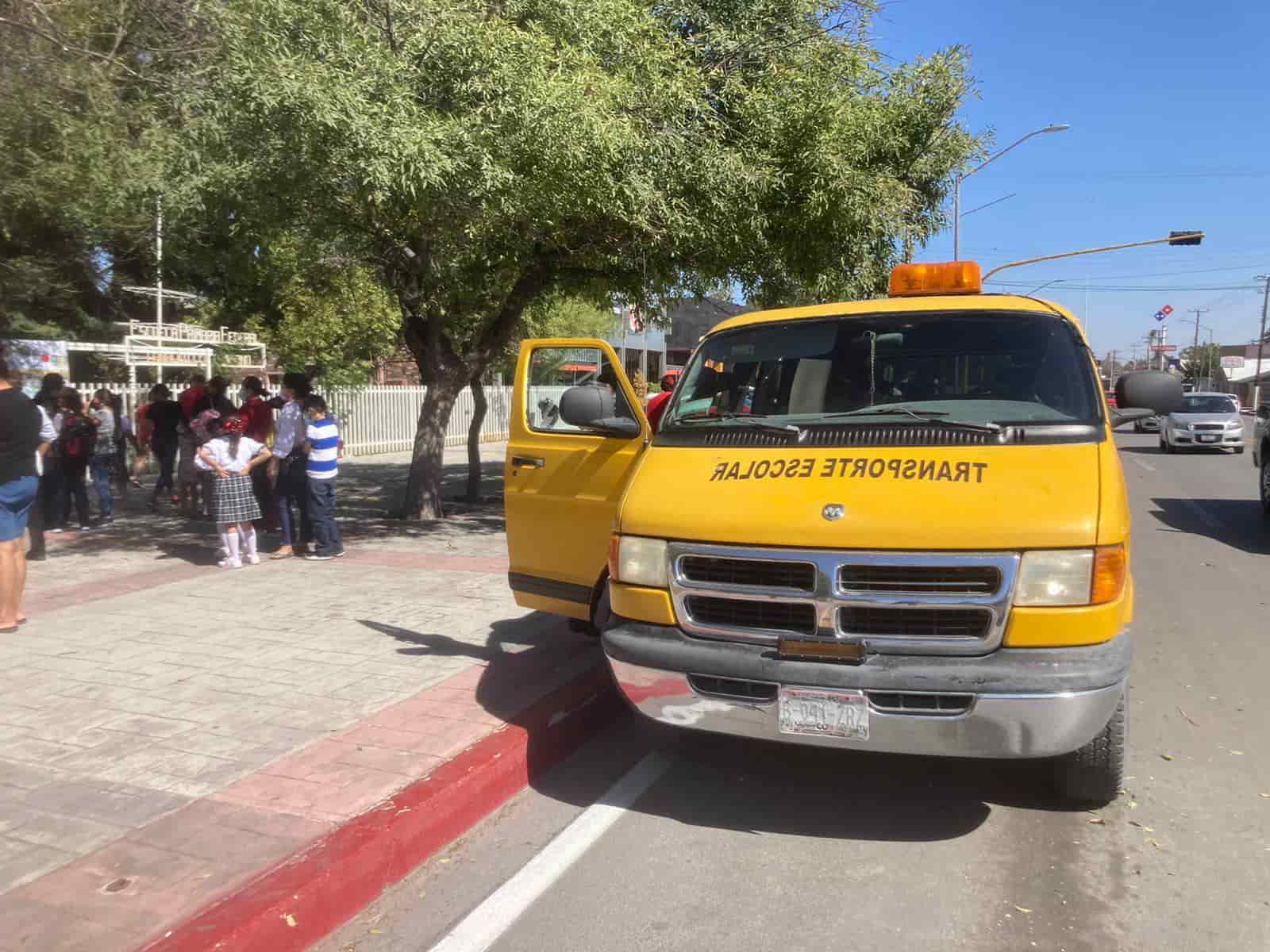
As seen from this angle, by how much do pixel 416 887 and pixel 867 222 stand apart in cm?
929

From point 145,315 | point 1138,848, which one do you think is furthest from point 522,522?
point 145,315

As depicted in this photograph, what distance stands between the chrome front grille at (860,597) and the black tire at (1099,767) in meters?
0.77

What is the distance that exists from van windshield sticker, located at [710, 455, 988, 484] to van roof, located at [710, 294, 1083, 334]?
4.24 feet

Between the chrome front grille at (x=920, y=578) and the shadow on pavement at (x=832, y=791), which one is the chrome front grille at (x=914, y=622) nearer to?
the chrome front grille at (x=920, y=578)

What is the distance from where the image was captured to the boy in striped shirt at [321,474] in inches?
383

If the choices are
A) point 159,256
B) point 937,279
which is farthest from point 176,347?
point 937,279

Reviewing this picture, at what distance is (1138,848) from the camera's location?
4164 millimetres

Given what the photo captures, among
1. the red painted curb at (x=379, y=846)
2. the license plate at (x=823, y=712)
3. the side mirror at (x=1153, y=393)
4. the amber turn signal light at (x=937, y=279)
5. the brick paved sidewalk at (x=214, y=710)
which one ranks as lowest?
the red painted curb at (x=379, y=846)

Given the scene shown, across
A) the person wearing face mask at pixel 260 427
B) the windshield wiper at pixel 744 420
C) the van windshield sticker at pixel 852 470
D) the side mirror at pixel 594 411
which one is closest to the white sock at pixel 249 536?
the person wearing face mask at pixel 260 427

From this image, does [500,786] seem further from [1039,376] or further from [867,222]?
[867,222]

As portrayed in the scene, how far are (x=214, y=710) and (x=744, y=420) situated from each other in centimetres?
306

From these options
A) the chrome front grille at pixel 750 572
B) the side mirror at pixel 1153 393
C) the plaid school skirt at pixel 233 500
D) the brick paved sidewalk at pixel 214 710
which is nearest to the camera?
the brick paved sidewalk at pixel 214 710

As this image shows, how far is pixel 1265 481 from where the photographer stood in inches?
547

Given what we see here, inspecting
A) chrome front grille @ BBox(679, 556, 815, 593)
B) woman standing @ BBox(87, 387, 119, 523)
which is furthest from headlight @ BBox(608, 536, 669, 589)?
woman standing @ BBox(87, 387, 119, 523)
